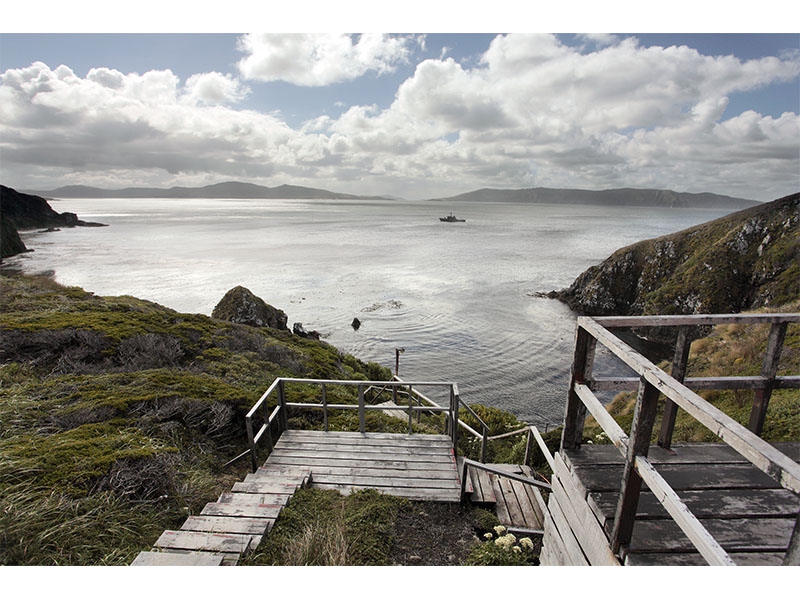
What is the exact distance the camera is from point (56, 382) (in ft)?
25.9

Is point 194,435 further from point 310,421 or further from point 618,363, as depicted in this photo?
point 618,363

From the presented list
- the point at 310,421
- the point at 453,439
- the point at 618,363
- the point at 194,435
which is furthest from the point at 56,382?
the point at 618,363

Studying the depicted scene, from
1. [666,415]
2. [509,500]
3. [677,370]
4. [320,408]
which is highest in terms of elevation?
[677,370]

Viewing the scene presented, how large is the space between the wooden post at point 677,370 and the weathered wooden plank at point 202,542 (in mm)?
3927

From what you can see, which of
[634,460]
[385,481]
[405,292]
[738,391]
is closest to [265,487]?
[385,481]

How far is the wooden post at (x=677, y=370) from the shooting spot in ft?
12.0

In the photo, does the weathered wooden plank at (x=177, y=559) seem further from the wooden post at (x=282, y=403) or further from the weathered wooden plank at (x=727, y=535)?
the wooden post at (x=282, y=403)

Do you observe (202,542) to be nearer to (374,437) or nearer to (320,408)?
(374,437)

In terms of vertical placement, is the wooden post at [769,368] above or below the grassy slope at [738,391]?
above

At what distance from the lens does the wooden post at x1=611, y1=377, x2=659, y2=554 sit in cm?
244

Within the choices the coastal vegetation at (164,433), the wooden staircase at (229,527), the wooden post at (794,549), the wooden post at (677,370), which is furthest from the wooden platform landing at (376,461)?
the wooden post at (794,549)

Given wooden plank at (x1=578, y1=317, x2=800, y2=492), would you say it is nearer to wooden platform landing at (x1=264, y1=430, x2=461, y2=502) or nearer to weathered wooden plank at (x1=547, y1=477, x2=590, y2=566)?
weathered wooden plank at (x1=547, y1=477, x2=590, y2=566)

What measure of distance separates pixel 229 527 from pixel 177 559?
0.88 m

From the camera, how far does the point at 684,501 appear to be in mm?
3145
